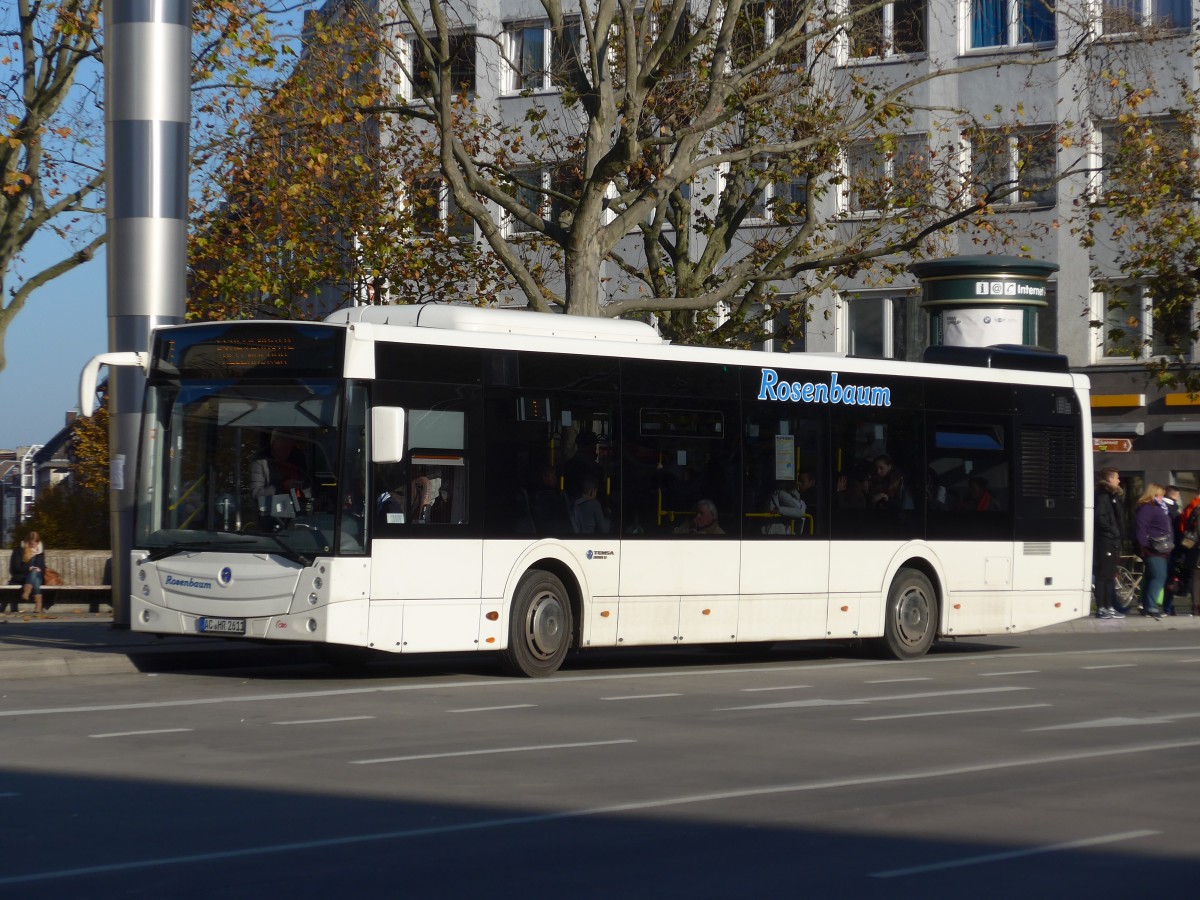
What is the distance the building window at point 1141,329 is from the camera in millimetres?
32344

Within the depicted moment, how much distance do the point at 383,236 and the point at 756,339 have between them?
6.53m

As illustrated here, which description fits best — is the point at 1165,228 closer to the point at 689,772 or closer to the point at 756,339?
the point at 756,339

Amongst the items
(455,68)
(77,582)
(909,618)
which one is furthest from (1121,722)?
(455,68)

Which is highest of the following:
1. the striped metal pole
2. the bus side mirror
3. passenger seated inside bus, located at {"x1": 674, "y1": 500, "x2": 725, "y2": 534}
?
the striped metal pole

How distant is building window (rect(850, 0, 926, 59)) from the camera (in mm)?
28298

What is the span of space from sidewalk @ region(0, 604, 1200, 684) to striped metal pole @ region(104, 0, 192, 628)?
0.80m

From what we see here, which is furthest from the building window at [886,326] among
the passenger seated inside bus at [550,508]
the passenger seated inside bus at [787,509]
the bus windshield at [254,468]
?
the bus windshield at [254,468]

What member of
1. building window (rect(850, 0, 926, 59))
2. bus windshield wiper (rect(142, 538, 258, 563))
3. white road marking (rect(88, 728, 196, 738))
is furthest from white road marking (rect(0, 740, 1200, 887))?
building window (rect(850, 0, 926, 59))

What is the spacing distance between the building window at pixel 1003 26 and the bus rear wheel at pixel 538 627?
26490 millimetres

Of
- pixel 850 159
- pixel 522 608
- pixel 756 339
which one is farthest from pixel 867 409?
pixel 850 159

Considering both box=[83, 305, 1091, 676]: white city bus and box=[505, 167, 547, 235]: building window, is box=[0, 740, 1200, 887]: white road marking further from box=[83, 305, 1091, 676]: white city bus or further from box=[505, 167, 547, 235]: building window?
box=[505, 167, 547, 235]: building window

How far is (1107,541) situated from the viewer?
87.5 ft

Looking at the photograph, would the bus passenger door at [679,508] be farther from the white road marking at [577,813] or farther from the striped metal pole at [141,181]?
the white road marking at [577,813]

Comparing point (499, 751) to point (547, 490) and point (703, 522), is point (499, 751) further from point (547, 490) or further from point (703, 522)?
point (703, 522)
